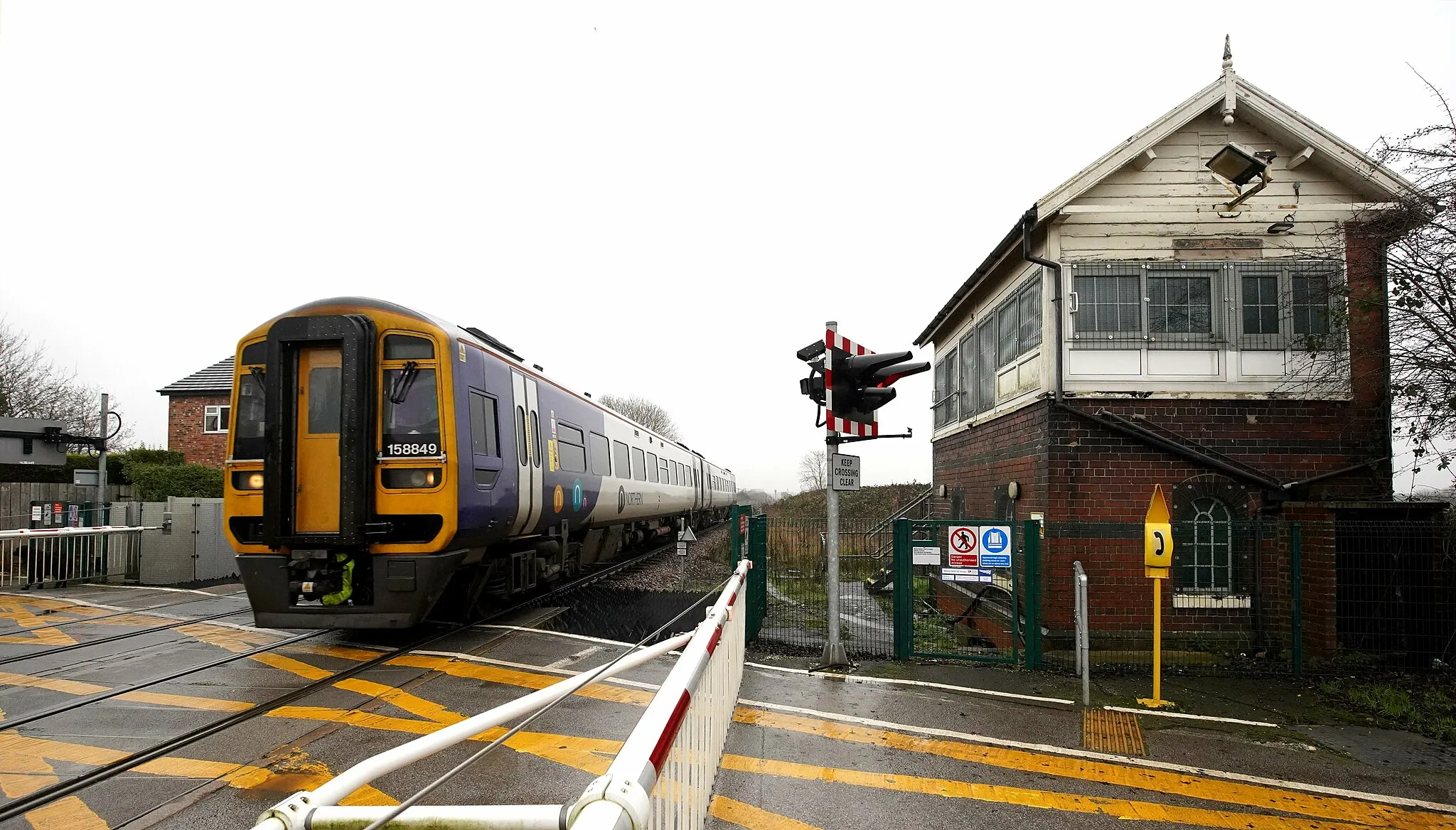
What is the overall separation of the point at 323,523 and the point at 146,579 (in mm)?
8264

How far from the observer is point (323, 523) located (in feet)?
24.4

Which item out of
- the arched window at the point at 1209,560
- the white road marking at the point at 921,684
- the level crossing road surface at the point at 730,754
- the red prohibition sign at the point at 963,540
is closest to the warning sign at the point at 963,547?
the red prohibition sign at the point at 963,540

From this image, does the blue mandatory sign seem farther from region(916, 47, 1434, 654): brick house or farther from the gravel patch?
the gravel patch

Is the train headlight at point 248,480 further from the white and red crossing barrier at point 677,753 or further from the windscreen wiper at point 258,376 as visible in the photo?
the white and red crossing barrier at point 677,753

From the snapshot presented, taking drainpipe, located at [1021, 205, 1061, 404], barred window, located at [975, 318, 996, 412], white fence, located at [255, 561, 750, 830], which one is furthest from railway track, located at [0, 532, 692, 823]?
barred window, located at [975, 318, 996, 412]

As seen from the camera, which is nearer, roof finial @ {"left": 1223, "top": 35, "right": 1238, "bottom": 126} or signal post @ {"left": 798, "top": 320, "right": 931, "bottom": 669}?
signal post @ {"left": 798, "top": 320, "right": 931, "bottom": 669}

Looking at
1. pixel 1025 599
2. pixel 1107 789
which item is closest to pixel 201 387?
pixel 1025 599

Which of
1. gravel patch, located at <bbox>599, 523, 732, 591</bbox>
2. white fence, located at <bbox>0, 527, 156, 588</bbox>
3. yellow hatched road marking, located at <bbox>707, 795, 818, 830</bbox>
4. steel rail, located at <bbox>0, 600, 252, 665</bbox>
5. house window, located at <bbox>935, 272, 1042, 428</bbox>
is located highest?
house window, located at <bbox>935, 272, 1042, 428</bbox>

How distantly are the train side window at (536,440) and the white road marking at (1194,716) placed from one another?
6529mm

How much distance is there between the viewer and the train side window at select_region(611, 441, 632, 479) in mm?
15000

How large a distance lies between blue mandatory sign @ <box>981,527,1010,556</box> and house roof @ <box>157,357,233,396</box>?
31.0m

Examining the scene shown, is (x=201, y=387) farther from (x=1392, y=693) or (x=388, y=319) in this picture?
(x=1392, y=693)

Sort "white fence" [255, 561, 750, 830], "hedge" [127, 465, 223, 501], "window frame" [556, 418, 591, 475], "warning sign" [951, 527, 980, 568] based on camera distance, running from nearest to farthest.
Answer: "white fence" [255, 561, 750, 830]
"warning sign" [951, 527, 980, 568]
"window frame" [556, 418, 591, 475]
"hedge" [127, 465, 223, 501]

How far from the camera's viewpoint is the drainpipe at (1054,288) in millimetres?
9109
